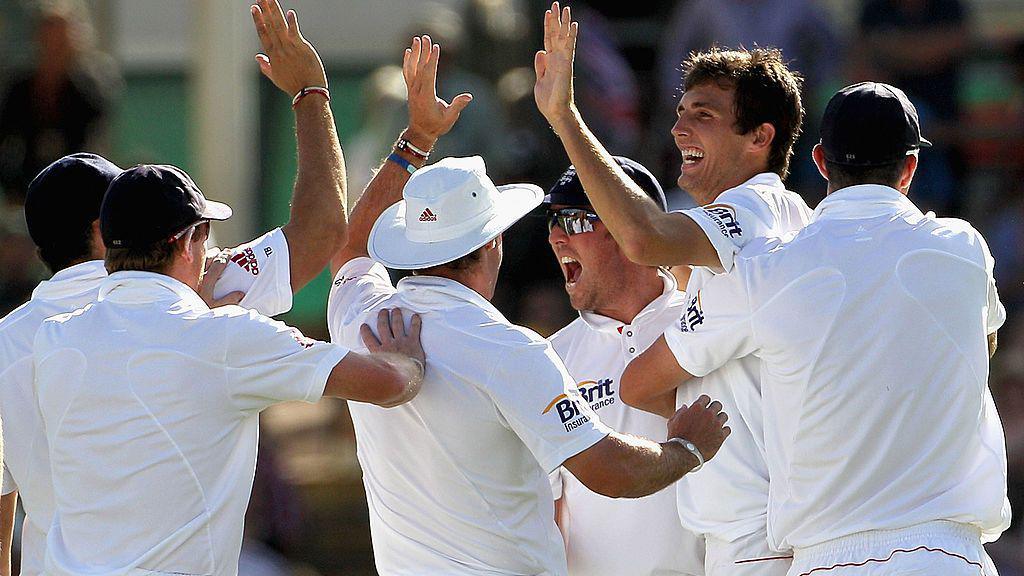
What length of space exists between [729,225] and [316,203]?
1258 millimetres

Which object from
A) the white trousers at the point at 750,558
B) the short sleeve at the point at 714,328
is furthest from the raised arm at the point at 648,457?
the white trousers at the point at 750,558

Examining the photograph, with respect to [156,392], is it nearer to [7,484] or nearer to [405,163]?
[7,484]

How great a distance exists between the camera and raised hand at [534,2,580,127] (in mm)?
4574

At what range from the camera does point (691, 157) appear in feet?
16.5

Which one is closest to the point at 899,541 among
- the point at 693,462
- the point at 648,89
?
the point at 693,462

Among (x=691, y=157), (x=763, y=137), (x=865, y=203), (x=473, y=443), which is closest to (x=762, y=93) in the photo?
(x=763, y=137)

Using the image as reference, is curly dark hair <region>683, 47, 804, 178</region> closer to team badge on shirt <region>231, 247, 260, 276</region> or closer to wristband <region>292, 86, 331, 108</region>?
wristband <region>292, 86, 331, 108</region>

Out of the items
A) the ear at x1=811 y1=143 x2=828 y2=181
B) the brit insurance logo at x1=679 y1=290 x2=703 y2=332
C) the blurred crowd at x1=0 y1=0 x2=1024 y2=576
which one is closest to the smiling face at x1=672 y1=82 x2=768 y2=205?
the ear at x1=811 y1=143 x2=828 y2=181

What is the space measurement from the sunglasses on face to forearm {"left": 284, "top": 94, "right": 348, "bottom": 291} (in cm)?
77

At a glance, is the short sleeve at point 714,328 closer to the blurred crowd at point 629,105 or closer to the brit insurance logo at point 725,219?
the brit insurance logo at point 725,219

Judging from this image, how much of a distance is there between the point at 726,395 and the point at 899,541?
→ 0.71 metres

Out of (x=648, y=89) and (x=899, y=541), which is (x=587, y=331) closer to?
(x=899, y=541)

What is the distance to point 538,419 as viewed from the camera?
13.9ft

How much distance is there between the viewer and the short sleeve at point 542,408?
4246 millimetres
